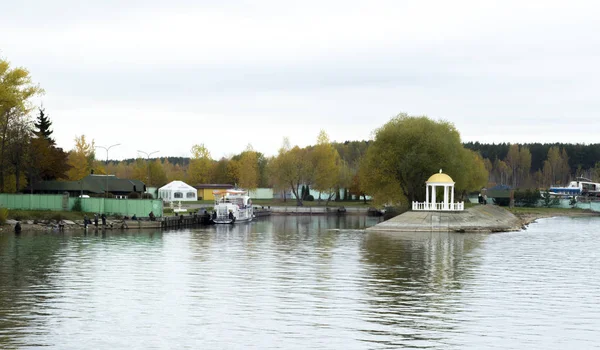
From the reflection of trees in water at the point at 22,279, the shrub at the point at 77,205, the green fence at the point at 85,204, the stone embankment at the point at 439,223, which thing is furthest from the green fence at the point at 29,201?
the stone embankment at the point at 439,223

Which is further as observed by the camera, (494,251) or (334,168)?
(334,168)

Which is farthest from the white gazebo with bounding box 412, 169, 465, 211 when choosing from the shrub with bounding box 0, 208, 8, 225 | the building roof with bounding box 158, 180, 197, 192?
the building roof with bounding box 158, 180, 197, 192

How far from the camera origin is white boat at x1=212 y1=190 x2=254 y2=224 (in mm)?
110938

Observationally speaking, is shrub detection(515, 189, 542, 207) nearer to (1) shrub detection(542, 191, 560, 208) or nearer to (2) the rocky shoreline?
(1) shrub detection(542, 191, 560, 208)

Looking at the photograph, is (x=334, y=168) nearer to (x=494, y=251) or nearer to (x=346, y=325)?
(x=494, y=251)

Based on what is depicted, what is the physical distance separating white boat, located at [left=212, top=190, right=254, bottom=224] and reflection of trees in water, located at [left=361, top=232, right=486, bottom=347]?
39.0 metres

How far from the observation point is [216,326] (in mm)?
28812

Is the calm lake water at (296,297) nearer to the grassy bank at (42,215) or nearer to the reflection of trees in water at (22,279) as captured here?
the reflection of trees in water at (22,279)

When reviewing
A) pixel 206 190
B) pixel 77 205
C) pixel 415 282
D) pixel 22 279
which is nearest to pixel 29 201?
pixel 77 205

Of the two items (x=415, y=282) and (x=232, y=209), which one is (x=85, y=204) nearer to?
(x=232, y=209)

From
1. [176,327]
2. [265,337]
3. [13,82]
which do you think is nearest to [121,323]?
[176,327]

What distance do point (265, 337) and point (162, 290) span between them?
41.5 feet

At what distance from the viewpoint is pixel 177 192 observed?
172 m

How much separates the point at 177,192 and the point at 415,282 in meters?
135
